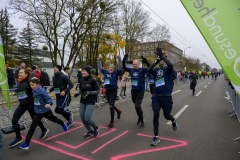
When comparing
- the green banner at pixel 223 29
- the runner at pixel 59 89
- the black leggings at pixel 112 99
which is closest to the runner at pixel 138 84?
the black leggings at pixel 112 99

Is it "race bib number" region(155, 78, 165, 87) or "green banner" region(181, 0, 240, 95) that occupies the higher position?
"green banner" region(181, 0, 240, 95)

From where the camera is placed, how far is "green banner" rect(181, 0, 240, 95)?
64.4 inches

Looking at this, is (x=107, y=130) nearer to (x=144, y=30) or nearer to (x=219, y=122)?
(x=219, y=122)

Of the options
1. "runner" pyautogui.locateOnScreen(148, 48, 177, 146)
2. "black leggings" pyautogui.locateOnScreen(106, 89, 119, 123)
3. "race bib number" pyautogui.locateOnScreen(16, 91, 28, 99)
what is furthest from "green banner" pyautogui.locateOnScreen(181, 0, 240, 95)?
"race bib number" pyautogui.locateOnScreen(16, 91, 28, 99)

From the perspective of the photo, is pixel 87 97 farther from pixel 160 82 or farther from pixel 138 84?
pixel 160 82

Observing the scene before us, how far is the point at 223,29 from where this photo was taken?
5.47ft

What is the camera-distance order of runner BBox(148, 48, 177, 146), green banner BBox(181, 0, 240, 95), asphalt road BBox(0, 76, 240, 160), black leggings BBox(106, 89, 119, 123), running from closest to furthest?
green banner BBox(181, 0, 240, 95) < asphalt road BBox(0, 76, 240, 160) < runner BBox(148, 48, 177, 146) < black leggings BBox(106, 89, 119, 123)

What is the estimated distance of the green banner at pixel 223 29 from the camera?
164cm

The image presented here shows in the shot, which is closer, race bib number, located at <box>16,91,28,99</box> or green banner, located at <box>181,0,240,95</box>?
green banner, located at <box>181,0,240,95</box>

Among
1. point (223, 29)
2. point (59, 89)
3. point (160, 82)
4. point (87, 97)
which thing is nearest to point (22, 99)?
point (59, 89)

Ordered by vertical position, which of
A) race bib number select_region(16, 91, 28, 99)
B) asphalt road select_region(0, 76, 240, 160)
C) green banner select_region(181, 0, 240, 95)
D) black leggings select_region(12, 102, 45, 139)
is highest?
green banner select_region(181, 0, 240, 95)

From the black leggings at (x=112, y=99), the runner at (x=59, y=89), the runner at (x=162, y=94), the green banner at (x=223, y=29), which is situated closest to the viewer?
the green banner at (x=223, y=29)

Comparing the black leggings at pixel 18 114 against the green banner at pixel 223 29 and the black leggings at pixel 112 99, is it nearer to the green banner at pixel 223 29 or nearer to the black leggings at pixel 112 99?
the black leggings at pixel 112 99

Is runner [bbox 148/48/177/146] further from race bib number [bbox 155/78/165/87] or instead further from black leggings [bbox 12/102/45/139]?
black leggings [bbox 12/102/45/139]
